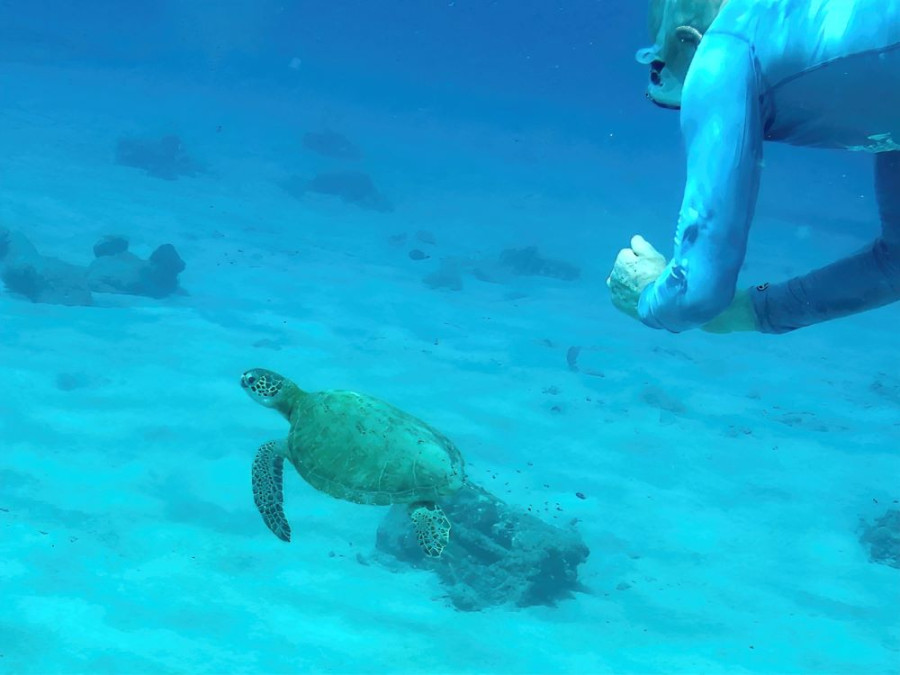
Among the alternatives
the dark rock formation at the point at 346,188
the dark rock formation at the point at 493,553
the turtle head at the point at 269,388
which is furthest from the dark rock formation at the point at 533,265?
the turtle head at the point at 269,388

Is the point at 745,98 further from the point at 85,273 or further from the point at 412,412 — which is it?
the point at 85,273

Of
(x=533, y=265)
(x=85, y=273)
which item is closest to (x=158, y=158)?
(x=85, y=273)

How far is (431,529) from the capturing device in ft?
13.1

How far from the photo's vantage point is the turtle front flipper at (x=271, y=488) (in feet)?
13.7

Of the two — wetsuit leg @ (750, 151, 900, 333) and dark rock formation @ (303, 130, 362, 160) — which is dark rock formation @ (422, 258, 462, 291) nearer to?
wetsuit leg @ (750, 151, 900, 333)

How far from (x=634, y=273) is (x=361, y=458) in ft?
6.42

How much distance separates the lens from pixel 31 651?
163 inches

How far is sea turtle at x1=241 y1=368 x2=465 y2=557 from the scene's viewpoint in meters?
4.06

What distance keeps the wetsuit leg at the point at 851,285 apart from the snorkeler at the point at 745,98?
2.25 feet

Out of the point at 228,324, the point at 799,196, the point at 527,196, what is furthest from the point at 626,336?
the point at 799,196

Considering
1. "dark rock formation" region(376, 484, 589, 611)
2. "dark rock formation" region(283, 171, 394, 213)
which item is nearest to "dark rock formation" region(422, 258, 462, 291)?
"dark rock formation" region(283, 171, 394, 213)

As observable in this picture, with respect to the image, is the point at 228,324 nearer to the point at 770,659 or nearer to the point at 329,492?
the point at 329,492

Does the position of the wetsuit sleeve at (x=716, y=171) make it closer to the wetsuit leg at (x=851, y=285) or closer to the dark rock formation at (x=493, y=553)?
the wetsuit leg at (x=851, y=285)

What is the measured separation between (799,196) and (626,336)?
28.2 metres
